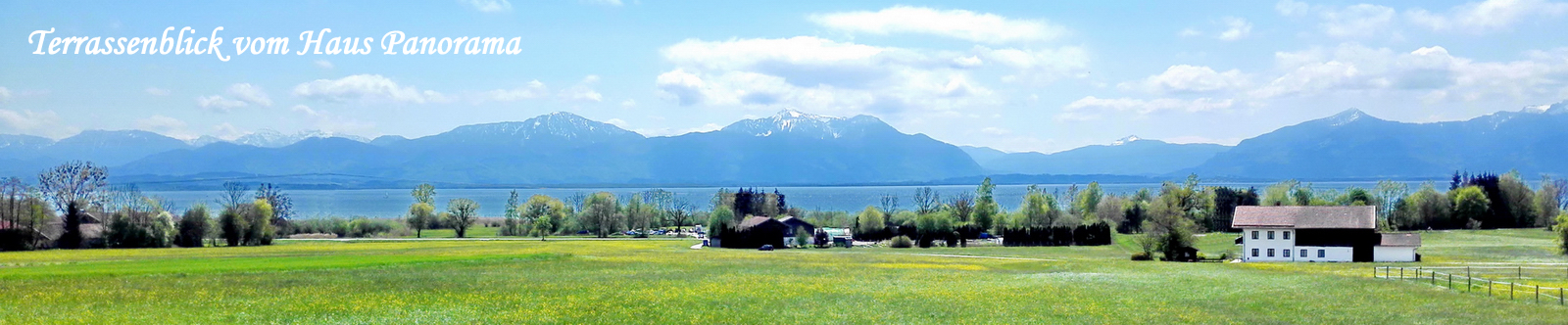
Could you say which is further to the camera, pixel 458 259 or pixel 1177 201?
pixel 1177 201

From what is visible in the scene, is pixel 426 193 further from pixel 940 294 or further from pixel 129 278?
pixel 940 294

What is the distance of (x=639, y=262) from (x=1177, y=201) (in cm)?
8044

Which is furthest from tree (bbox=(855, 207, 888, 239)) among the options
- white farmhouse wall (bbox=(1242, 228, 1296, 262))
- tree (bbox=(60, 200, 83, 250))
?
tree (bbox=(60, 200, 83, 250))

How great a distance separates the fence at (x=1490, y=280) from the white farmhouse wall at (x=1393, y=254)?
16851 millimetres

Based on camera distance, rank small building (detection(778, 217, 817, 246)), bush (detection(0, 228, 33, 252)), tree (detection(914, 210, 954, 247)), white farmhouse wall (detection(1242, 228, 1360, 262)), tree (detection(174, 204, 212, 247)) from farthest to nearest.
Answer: tree (detection(914, 210, 954, 247)), small building (detection(778, 217, 817, 246)), tree (detection(174, 204, 212, 247)), bush (detection(0, 228, 33, 252)), white farmhouse wall (detection(1242, 228, 1360, 262))

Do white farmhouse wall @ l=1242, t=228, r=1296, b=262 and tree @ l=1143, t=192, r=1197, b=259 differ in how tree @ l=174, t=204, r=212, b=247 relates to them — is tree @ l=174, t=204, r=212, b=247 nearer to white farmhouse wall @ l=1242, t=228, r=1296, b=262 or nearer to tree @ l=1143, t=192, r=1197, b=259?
tree @ l=1143, t=192, r=1197, b=259

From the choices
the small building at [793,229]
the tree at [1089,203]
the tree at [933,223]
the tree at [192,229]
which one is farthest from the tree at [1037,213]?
the tree at [192,229]

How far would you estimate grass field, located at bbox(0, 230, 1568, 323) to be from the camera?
32.4 meters

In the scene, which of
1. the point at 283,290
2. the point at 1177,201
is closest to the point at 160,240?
the point at 283,290

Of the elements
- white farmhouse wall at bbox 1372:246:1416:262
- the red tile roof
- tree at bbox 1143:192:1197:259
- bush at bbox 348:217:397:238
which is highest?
the red tile roof

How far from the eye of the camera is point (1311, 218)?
76750 millimetres

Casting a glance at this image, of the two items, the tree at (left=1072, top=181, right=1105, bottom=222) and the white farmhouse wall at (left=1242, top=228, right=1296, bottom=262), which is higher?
the tree at (left=1072, top=181, right=1105, bottom=222)

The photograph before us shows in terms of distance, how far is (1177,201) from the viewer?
122312 millimetres

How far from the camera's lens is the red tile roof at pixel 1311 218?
75.1 meters
